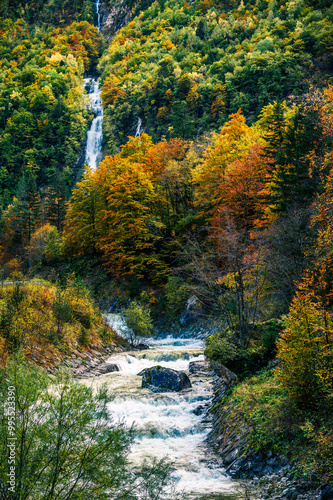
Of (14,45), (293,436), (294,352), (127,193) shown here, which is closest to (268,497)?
(293,436)

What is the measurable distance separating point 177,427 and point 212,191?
20.9m

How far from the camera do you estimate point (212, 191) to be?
28.0 metres

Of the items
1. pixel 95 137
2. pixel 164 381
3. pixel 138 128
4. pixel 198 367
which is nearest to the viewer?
pixel 164 381

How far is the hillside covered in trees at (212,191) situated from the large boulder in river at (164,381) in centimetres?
224

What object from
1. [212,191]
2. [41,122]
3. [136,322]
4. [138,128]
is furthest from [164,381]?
[41,122]

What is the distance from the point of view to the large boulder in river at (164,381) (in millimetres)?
12570

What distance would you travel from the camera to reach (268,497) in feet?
19.2

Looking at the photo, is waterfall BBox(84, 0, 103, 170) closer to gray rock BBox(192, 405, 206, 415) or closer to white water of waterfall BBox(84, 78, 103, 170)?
white water of waterfall BBox(84, 78, 103, 170)

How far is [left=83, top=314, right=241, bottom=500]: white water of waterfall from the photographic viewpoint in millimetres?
6863

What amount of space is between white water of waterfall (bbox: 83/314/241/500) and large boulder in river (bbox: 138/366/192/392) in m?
0.33

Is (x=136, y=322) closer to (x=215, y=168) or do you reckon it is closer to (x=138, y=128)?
(x=215, y=168)

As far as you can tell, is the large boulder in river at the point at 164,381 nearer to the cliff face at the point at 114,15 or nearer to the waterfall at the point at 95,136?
the waterfall at the point at 95,136

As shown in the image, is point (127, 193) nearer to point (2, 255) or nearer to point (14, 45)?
point (2, 255)

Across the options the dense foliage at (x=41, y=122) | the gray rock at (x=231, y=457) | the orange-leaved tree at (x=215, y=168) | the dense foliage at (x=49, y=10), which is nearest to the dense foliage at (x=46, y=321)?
the gray rock at (x=231, y=457)
